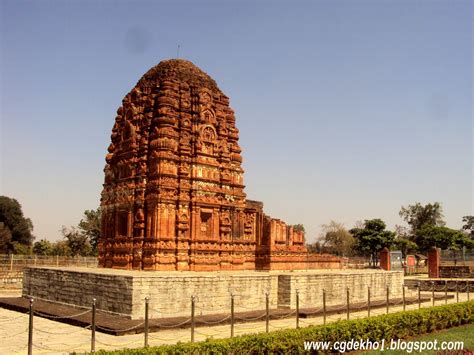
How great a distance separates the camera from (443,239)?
5303 cm

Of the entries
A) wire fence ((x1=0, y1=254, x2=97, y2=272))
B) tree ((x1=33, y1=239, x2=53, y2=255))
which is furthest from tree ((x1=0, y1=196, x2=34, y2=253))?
wire fence ((x1=0, y1=254, x2=97, y2=272))

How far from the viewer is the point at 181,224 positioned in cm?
1884

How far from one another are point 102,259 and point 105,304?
5.90m

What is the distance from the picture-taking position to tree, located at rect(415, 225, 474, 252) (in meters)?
52.0

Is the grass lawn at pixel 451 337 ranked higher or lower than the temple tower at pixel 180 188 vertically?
lower

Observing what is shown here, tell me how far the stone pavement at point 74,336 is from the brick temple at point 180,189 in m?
4.71

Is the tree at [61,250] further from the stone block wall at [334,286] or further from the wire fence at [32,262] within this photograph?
the stone block wall at [334,286]

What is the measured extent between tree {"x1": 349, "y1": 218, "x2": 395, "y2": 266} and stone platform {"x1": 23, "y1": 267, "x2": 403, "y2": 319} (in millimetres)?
26020

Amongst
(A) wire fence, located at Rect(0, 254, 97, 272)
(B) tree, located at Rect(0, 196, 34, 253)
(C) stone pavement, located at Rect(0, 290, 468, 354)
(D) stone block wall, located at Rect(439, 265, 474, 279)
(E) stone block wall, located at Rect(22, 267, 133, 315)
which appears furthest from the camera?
(B) tree, located at Rect(0, 196, 34, 253)

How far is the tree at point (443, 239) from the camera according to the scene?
52.0 m

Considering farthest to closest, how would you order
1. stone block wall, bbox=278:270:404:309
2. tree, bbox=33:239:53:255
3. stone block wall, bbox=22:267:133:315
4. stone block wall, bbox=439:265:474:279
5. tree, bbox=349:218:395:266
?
1. tree, bbox=33:239:53:255
2. tree, bbox=349:218:395:266
3. stone block wall, bbox=439:265:474:279
4. stone block wall, bbox=278:270:404:309
5. stone block wall, bbox=22:267:133:315

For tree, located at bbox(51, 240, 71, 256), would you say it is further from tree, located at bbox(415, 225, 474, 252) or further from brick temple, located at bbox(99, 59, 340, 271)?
tree, located at bbox(415, 225, 474, 252)

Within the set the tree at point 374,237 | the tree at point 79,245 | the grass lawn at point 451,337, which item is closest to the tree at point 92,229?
the tree at point 79,245

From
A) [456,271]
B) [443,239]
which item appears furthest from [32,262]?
[443,239]
